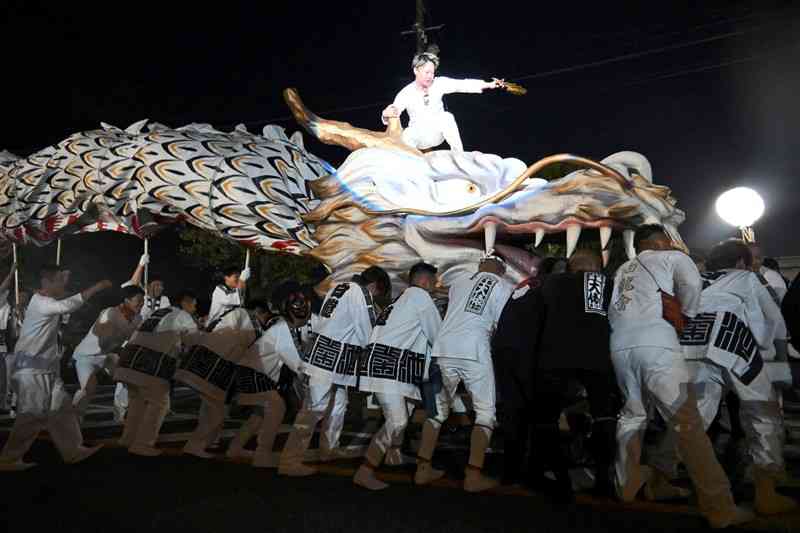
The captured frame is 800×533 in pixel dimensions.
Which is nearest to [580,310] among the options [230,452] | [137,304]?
[230,452]

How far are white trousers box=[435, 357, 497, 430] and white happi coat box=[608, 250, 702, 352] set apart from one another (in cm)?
92

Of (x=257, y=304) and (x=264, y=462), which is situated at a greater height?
(x=257, y=304)

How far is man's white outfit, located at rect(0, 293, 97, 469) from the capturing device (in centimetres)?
552

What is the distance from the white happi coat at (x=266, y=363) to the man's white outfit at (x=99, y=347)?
6.55 ft

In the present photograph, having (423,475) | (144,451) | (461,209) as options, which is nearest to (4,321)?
(144,451)

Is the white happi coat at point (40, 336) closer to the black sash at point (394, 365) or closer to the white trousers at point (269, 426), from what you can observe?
the white trousers at point (269, 426)

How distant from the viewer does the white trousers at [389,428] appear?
4840 millimetres

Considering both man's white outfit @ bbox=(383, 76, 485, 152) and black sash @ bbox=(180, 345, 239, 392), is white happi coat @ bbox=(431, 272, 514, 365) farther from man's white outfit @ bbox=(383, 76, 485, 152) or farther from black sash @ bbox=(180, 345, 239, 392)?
man's white outfit @ bbox=(383, 76, 485, 152)

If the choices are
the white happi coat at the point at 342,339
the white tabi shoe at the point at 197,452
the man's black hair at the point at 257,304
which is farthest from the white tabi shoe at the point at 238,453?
the man's black hair at the point at 257,304

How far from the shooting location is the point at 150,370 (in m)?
6.31

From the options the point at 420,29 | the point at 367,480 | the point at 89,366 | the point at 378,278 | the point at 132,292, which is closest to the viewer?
the point at 367,480

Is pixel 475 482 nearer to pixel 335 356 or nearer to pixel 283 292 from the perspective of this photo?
pixel 335 356

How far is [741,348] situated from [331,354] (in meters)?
2.86

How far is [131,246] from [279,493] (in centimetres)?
1653
